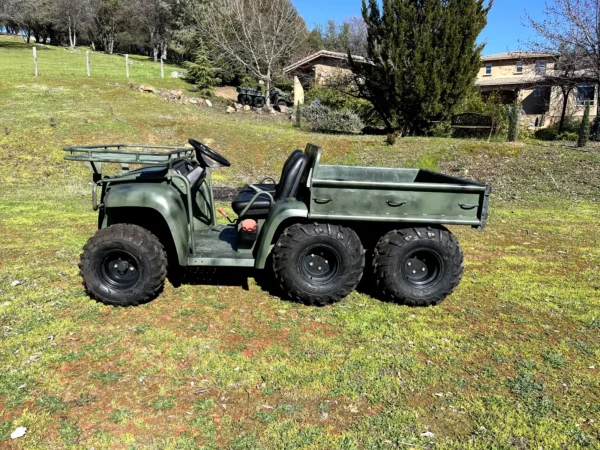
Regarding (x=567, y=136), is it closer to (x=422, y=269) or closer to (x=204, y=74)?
(x=204, y=74)

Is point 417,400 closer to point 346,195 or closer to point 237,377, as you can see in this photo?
point 237,377

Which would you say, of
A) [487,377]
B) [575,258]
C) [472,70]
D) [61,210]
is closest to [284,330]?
[487,377]

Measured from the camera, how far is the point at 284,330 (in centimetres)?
414

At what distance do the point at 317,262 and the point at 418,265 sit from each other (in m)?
1.05

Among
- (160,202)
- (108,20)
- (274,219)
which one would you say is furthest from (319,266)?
(108,20)

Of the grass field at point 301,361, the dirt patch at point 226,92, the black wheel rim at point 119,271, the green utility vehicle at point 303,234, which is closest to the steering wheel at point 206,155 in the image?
the green utility vehicle at point 303,234

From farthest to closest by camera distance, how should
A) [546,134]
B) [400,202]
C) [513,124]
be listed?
1. [546,134]
2. [513,124]
3. [400,202]

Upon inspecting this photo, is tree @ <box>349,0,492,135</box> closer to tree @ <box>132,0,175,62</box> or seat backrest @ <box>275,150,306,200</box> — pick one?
seat backrest @ <box>275,150,306,200</box>

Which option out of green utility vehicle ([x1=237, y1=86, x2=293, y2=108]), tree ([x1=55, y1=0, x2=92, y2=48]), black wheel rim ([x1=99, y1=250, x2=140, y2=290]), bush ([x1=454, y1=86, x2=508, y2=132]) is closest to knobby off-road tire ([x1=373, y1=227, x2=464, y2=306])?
black wheel rim ([x1=99, y1=250, x2=140, y2=290])

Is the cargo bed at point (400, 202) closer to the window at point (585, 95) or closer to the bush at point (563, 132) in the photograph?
the bush at point (563, 132)

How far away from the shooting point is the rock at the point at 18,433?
8.98ft

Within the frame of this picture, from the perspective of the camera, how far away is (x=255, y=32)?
2688 cm

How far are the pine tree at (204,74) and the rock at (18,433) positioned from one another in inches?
1036

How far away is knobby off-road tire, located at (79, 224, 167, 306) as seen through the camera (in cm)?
429
